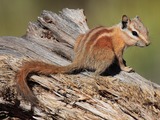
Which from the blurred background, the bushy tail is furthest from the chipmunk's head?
the blurred background

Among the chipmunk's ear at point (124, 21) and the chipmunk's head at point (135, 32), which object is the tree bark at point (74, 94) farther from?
the chipmunk's ear at point (124, 21)

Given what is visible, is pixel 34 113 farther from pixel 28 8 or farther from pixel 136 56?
pixel 28 8

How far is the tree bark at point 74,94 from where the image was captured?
8.76m

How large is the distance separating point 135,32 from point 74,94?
1280mm

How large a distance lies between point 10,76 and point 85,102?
1.07 meters

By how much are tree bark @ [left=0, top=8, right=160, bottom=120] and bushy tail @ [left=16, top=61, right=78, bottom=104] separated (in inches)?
3.1

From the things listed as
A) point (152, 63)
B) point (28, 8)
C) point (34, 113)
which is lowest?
point (34, 113)

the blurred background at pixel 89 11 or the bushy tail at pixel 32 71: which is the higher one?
the blurred background at pixel 89 11

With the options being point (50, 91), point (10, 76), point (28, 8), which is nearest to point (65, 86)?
point (50, 91)

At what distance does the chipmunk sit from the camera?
8984mm

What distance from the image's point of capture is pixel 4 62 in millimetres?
9211

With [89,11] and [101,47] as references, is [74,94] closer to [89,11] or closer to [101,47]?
[101,47]

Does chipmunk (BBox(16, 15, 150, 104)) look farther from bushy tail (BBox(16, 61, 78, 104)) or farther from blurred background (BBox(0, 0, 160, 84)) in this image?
blurred background (BBox(0, 0, 160, 84))

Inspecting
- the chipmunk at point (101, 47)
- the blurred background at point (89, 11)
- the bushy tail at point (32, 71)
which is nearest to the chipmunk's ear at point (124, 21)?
the chipmunk at point (101, 47)
